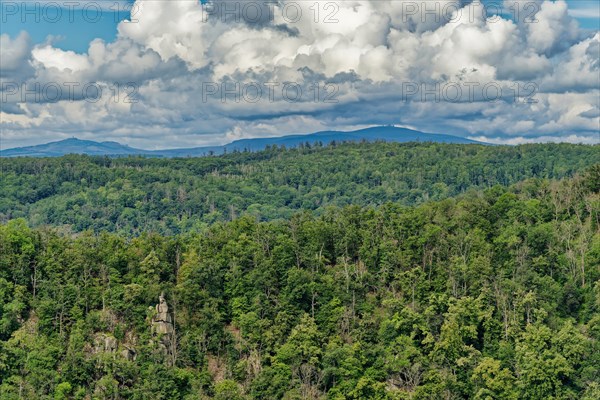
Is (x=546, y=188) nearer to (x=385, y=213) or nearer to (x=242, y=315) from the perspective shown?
(x=385, y=213)

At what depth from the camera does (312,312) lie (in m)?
106

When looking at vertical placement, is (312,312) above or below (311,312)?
above

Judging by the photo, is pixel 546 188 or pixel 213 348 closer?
pixel 213 348

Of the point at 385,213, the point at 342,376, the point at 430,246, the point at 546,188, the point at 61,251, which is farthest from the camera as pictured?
the point at 546,188

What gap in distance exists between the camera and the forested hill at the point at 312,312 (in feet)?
313

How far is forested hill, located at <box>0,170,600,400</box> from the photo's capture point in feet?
313

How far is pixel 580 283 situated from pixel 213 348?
2030 inches

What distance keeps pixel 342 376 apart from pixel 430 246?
29744mm

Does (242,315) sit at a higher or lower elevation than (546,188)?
lower

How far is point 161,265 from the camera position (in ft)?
360

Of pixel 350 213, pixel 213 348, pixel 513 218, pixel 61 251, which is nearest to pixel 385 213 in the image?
pixel 350 213

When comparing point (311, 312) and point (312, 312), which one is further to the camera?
point (311, 312)

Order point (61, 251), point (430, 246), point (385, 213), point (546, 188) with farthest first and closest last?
point (546, 188) < point (385, 213) < point (430, 246) < point (61, 251)

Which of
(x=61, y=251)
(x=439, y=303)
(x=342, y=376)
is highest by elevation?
(x=61, y=251)
